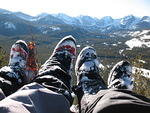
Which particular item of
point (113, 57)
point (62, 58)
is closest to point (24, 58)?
point (62, 58)

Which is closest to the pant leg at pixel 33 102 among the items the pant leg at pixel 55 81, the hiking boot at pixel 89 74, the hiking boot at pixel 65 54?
the pant leg at pixel 55 81

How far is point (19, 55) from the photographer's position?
20.0ft

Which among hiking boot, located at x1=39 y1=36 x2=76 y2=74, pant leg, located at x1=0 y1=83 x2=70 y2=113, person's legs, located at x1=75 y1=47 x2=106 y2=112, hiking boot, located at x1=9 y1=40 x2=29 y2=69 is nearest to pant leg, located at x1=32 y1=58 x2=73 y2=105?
person's legs, located at x1=75 y1=47 x2=106 y2=112

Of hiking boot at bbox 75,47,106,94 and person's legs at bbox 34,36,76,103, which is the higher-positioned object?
person's legs at bbox 34,36,76,103

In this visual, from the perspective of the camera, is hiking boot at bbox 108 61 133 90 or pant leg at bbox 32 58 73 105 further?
hiking boot at bbox 108 61 133 90

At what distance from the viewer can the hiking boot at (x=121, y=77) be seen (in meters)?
4.99

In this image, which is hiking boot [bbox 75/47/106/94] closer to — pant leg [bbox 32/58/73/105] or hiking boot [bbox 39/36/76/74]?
hiking boot [bbox 39/36/76/74]

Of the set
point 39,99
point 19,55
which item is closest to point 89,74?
point 19,55

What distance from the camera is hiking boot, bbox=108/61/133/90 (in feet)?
16.4

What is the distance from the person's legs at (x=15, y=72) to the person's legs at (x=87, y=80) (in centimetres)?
94

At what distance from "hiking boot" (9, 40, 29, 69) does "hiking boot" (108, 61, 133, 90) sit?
5.90ft

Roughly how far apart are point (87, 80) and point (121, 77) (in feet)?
3.37

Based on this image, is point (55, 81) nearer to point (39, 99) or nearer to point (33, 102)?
point (39, 99)

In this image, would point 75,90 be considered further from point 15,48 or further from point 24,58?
point 15,48
